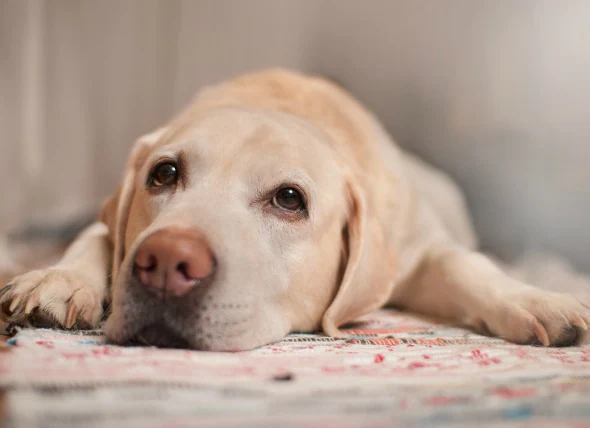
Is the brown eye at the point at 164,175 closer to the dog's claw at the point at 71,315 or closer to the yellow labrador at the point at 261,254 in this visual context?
the yellow labrador at the point at 261,254

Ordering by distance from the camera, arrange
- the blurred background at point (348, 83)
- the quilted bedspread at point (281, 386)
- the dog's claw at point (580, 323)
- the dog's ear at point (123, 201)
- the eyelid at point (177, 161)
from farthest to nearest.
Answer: the blurred background at point (348, 83)
the dog's ear at point (123, 201)
the eyelid at point (177, 161)
the dog's claw at point (580, 323)
the quilted bedspread at point (281, 386)

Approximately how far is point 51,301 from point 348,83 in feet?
12.0

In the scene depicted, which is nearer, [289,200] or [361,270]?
[289,200]

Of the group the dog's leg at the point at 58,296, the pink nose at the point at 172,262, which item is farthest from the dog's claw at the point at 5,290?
the pink nose at the point at 172,262

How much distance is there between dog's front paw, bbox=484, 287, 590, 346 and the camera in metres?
2.01

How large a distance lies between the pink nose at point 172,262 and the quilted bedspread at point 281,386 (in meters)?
0.17

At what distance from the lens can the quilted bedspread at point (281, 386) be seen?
1.09 metres

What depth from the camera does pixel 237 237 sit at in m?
1.81

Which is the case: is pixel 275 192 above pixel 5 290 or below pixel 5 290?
above

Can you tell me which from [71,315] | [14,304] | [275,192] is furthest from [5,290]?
[275,192]

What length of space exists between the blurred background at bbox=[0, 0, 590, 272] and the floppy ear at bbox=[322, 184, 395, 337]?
172 centimetres

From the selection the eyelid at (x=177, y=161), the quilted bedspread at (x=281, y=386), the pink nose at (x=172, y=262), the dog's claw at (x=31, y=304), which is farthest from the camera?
the eyelid at (x=177, y=161)

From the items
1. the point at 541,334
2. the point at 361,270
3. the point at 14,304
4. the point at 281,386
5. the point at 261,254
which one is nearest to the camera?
the point at 281,386

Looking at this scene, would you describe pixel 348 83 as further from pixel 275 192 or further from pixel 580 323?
pixel 580 323
